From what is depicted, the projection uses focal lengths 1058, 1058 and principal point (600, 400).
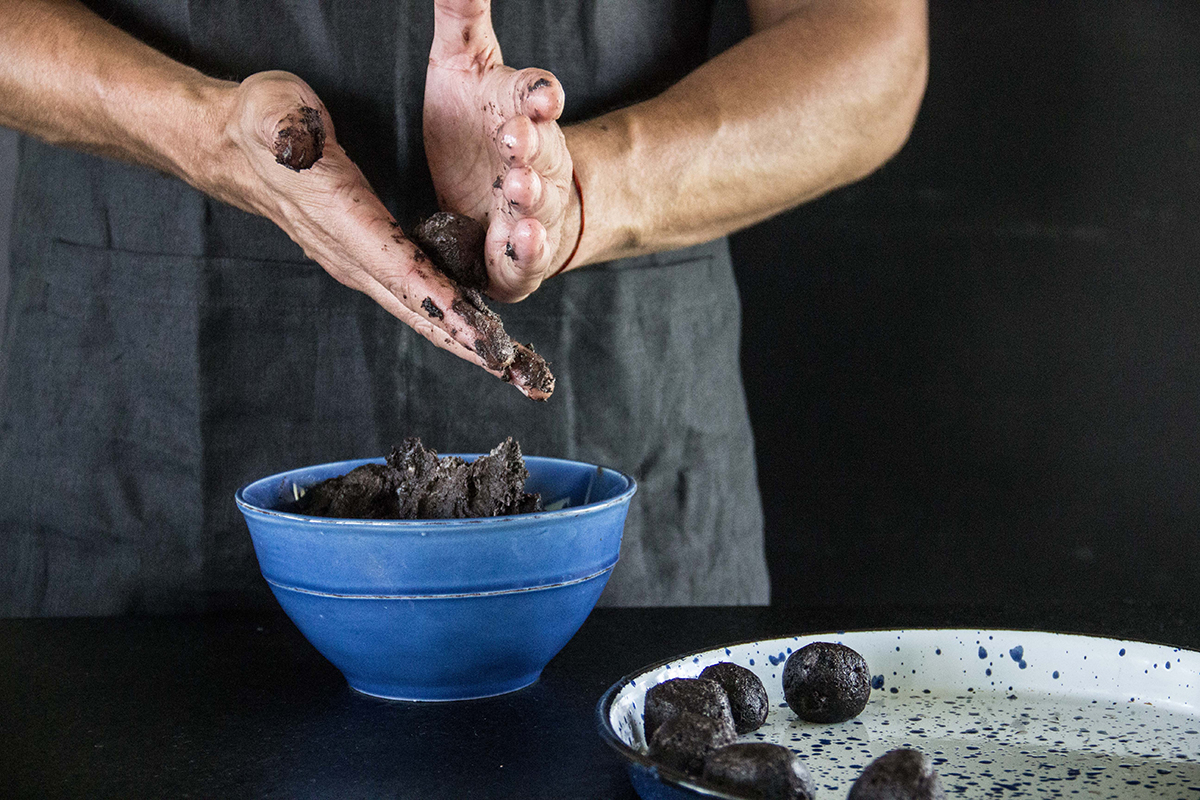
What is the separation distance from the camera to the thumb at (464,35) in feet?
2.55

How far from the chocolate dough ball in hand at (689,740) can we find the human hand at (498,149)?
1.12 ft

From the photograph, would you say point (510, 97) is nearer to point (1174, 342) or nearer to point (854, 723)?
point (854, 723)

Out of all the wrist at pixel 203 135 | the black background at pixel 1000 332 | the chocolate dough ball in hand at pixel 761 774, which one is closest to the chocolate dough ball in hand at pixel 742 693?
the chocolate dough ball in hand at pixel 761 774

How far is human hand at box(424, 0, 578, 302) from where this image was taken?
71 centimetres

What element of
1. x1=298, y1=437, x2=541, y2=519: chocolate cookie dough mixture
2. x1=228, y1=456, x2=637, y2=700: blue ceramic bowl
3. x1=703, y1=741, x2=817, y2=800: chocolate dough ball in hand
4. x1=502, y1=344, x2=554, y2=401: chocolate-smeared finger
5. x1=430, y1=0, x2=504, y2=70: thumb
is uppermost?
x1=430, y1=0, x2=504, y2=70: thumb

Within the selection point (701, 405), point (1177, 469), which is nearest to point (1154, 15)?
point (1177, 469)

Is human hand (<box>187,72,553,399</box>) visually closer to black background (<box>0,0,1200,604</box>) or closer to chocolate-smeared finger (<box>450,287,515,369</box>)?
chocolate-smeared finger (<box>450,287,515,369</box>)

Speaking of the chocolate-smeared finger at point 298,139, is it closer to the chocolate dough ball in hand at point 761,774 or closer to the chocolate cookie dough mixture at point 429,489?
the chocolate cookie dough mixture at point 429,489

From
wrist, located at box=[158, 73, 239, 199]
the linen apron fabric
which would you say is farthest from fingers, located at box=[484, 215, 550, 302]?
the linen apron fabric

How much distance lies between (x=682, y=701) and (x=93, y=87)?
790 mm

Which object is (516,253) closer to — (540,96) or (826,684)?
(540,96)

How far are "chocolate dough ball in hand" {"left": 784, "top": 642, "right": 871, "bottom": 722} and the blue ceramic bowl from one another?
0.15 meters

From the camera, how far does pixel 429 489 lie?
0.72 metres

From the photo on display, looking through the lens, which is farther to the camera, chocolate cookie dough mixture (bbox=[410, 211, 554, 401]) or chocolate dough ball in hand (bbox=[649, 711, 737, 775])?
chocolate cookie dough mixture (bbox=[410, 211, 554, 401])
